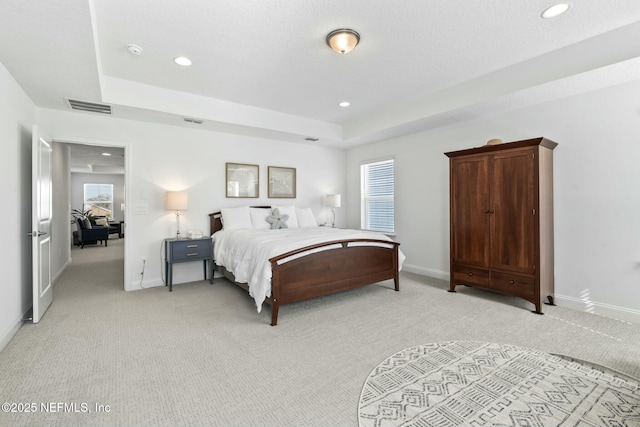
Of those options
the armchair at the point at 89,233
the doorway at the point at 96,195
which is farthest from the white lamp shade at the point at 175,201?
the armchair at the point at 89,233

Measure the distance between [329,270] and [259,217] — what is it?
1.97 m

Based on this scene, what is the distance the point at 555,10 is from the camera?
2396mm

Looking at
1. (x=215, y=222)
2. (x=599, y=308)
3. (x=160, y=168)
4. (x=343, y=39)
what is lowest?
(x=599, y=308)

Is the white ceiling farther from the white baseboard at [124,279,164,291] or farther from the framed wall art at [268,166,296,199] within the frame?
the white baseboard at [124,279,164,291]

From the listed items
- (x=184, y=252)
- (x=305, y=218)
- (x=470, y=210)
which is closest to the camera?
(x=470, y=210)

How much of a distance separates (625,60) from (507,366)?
9.39 feet

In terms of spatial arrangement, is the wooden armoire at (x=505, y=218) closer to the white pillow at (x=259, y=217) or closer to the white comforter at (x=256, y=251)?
the white comforter at (x=256, y=251)

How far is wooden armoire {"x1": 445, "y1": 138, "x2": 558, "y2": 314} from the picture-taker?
133 inches

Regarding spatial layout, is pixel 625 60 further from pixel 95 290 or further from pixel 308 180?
pixel 95 290

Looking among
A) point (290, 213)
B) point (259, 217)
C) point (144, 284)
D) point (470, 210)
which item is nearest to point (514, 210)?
point (470, 210)

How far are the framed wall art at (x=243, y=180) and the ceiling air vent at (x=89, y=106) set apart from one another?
181 cm

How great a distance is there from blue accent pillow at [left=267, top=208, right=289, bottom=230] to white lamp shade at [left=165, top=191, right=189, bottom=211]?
1324 mm

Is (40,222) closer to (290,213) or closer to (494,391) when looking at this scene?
(290,213)

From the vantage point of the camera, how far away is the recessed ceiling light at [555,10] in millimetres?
2350
